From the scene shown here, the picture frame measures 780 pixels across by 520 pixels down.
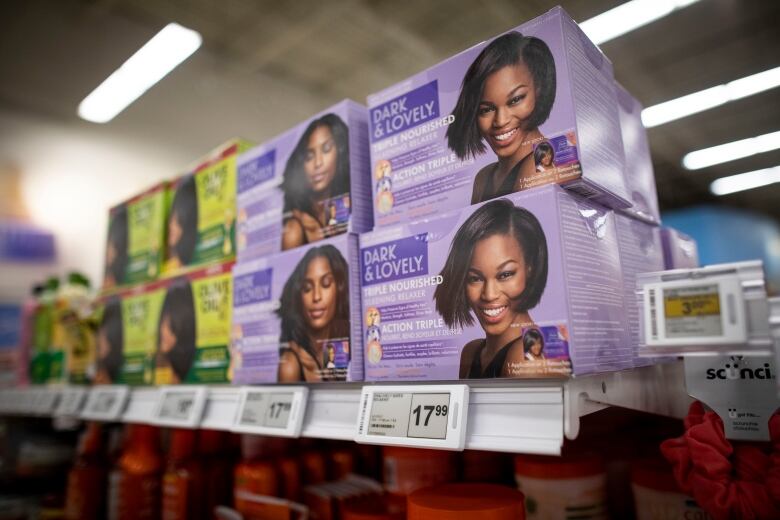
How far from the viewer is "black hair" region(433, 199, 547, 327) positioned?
26.7 inches

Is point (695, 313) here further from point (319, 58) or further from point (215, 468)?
point (319, 58)

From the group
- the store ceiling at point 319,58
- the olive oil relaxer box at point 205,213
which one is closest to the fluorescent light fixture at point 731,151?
the store ceiling at point 319,58

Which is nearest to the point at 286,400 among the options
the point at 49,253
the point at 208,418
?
the point at 208,418

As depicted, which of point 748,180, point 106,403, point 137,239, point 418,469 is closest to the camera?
point 418,469

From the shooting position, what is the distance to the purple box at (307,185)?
100 centimetres

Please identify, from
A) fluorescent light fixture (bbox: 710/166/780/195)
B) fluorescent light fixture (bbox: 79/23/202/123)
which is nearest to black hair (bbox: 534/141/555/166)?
fluorescent light fixture (bbox: 710/166/780/195)

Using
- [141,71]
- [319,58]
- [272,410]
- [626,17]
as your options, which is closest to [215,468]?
[272,410]

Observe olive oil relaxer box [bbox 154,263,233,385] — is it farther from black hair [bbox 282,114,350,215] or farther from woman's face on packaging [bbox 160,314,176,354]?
black hair [bbox 282,114,350,215]

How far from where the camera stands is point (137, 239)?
5.64 feet

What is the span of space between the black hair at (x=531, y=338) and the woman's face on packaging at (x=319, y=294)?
40 cm

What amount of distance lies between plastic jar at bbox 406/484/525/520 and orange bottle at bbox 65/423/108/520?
133 cm

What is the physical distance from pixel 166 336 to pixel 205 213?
1.23ft

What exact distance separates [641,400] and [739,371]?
0.54ft

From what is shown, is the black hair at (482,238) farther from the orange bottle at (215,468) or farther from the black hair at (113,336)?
the black hair at (113,336)
